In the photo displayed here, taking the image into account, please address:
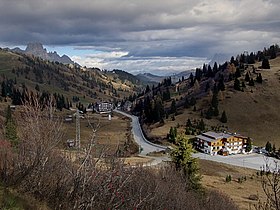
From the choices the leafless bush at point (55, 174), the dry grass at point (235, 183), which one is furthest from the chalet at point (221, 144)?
the leafless bush at point (55, 174)

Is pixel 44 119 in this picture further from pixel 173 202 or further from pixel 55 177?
pixel 173 202

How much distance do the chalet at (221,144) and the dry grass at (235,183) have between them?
19.9 metres

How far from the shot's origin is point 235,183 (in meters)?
58.1

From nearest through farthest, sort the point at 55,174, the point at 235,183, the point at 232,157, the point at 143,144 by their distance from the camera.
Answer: the point at 55,174
the point at 235,183
the point at 232,157
the point at 143,144

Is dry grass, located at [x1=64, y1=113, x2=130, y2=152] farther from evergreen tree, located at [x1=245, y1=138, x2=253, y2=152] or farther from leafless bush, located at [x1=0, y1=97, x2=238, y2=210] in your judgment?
evergreen tree, located at [x1=245, y1=138, x2=253, y2=152]

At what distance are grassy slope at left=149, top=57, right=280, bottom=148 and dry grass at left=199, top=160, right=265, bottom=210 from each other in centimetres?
3356

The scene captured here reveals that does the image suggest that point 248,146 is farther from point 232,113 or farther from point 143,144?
point 143,144

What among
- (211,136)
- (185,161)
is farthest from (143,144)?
(185,161)

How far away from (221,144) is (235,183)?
39499 millimetres

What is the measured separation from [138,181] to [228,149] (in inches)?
3270

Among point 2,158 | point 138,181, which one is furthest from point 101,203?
point 138,181

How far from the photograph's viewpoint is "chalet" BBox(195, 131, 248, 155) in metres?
95.7

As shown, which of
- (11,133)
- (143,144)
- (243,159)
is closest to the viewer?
(11,133)

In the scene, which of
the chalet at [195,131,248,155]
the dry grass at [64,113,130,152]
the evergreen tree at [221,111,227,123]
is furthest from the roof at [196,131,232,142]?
the dry grass at [64,113,130,152]
